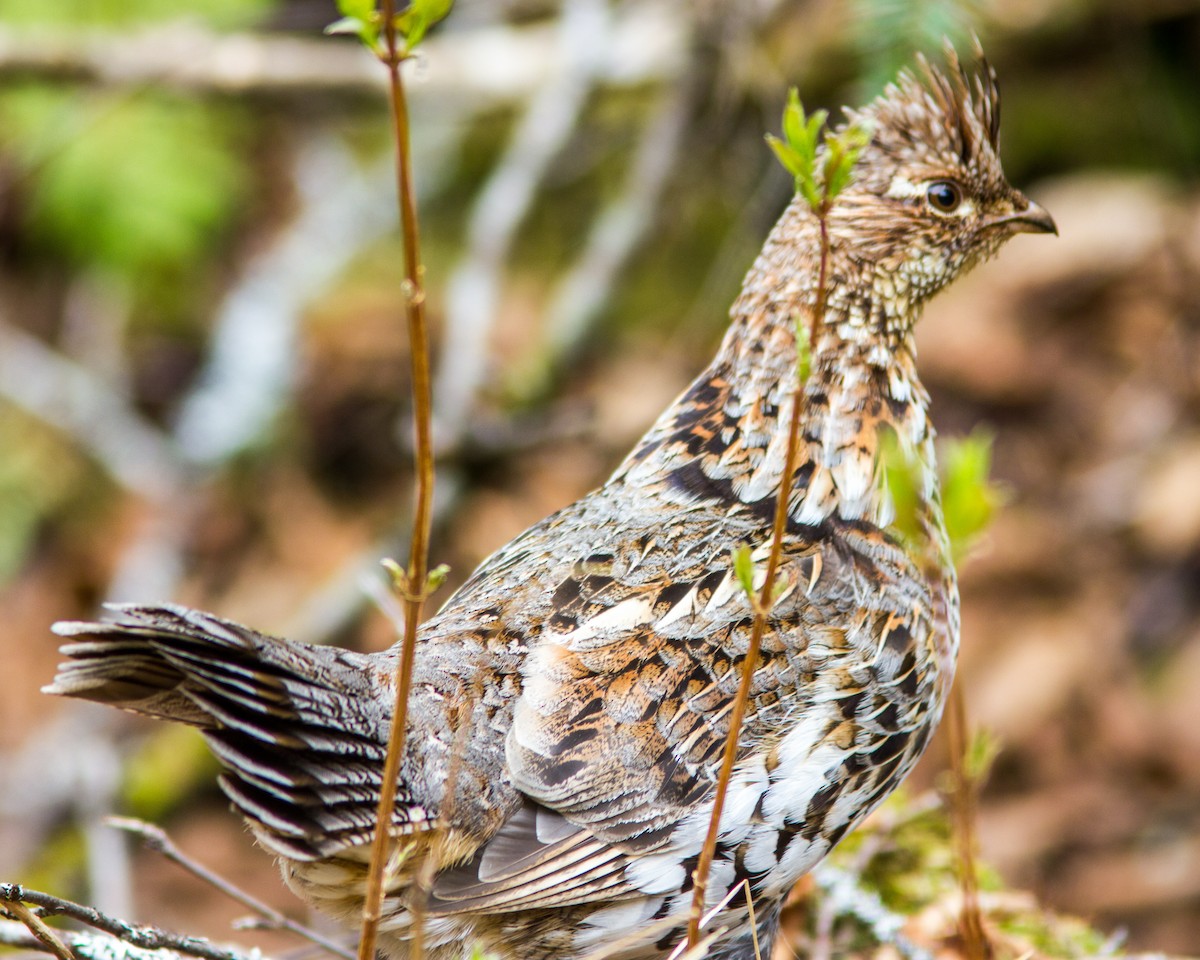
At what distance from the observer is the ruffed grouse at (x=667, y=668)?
7.89ft

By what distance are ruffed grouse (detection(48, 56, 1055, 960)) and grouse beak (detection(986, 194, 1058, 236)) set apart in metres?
0.09

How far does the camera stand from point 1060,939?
350cm

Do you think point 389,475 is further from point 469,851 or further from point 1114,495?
point 469,851

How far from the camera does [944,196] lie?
3.43 m

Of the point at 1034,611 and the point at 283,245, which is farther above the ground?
the point at 283,245

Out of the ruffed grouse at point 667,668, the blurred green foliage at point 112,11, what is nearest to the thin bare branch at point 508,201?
the blurred green foliage at point 112,11

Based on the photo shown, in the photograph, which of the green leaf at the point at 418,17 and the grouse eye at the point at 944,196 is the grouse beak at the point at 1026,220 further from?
the green leaf at the point at 418,17

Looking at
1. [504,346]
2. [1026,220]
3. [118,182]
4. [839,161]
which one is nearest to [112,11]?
[118,182]

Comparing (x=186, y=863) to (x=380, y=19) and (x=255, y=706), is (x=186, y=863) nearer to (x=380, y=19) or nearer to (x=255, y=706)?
(x=255, y=706)

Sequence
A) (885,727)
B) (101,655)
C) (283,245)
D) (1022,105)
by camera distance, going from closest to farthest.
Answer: (101,655) → (885,727) → (1022,105) → (283,245)

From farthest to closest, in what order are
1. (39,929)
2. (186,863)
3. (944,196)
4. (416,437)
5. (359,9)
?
(944,196) < (186,863) < (39,929) < (416,437) < (359,9)

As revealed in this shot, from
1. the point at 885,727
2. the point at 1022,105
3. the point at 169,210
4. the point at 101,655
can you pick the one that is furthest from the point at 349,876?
the point at 1022,105

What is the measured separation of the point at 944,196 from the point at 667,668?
1.50 m

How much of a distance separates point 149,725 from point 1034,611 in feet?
13.7
